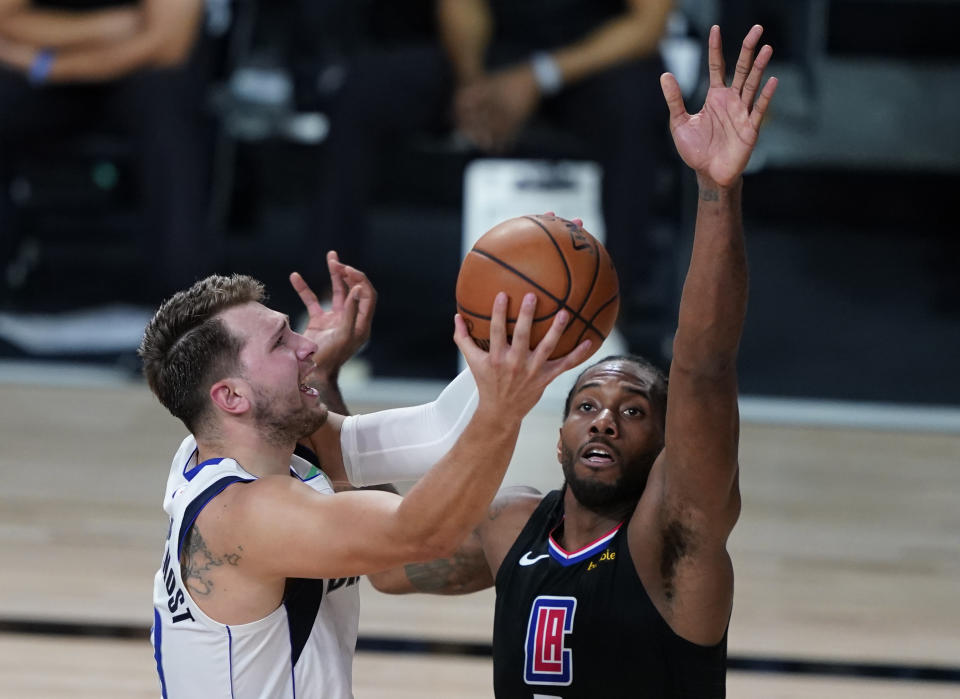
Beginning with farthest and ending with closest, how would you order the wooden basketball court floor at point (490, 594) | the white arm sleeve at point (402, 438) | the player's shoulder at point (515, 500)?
the wooden basketball court floor at point (490, 594) → the player's shoulder at point (515, 500) → the white arm sleeve at point (402, 438)

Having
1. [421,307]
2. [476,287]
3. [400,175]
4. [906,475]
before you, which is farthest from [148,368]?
[400,175]

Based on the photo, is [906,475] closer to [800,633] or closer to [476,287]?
[800,633]

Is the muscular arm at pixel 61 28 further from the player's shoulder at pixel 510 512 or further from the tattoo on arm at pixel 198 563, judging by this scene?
the tattoo on arm at pixel 198 563

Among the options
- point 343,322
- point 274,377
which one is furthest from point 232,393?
point 343,322

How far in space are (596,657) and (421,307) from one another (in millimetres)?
4686

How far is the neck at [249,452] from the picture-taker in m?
2.48

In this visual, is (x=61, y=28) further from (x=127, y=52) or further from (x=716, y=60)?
(x=716, y=60)

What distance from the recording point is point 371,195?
704 cm

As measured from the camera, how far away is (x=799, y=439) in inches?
232

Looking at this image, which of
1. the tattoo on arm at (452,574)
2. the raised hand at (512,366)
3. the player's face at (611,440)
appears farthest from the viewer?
the tattoo on arm at (452,574)

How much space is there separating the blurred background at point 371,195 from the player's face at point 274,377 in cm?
276

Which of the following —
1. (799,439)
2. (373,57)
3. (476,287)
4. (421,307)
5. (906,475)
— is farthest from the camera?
(421,307)

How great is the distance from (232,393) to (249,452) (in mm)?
111

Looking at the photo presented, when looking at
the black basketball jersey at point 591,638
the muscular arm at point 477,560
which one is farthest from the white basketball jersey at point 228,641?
the muscular arm at point 477,560
